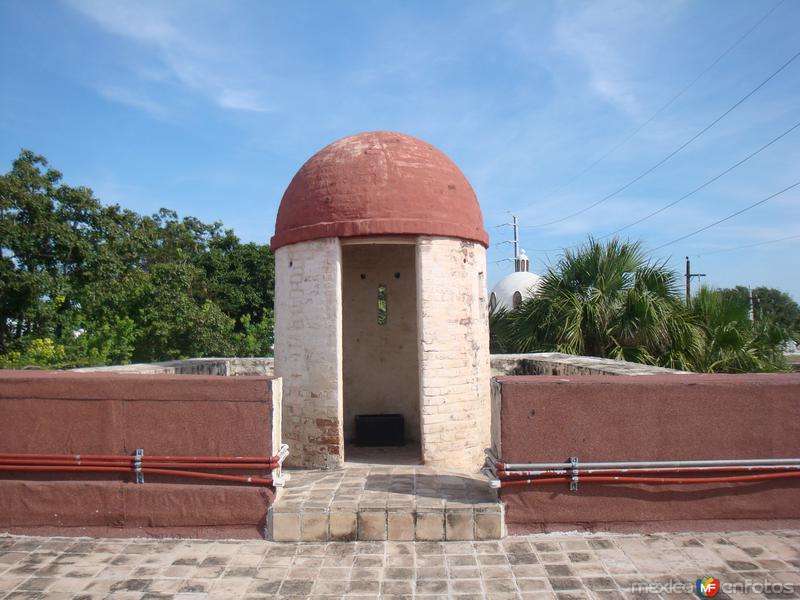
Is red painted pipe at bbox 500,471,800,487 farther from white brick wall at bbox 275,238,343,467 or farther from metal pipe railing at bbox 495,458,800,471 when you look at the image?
white brick wall at bbox 275,238,343,467

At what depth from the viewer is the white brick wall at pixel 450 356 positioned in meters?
6.08

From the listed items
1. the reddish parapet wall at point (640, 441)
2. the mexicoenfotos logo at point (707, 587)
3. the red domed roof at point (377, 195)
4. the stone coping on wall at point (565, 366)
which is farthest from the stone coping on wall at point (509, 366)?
the mexicoenfotos logo at point (707, 587)

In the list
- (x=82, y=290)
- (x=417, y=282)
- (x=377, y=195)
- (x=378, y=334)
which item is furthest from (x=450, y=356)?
(x=82, y=290)

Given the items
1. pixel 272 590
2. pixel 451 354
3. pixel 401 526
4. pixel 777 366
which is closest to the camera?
pixel 272 590

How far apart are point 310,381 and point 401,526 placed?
8.06ft

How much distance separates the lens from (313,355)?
623 centimetres

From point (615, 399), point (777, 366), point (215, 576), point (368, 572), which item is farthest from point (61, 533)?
point (777, 366)

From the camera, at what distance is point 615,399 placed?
422 centimetres

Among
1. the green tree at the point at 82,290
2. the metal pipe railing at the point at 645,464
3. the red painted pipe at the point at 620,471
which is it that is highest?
the green tree at the point at 82,290

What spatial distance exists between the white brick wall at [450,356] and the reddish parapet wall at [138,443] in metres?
2.19

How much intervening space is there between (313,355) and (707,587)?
164 inches

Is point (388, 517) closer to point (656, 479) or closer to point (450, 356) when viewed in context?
point (656, 479)

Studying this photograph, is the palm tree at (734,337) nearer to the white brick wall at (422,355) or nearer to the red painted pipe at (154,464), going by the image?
the white brick wall at (422,355)

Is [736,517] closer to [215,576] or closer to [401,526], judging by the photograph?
[401,526]
